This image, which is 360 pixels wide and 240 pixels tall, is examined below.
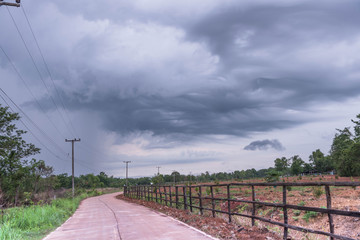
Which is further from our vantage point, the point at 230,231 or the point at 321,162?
the point at 321,162

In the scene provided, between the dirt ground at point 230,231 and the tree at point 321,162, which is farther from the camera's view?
the tree at point 321,162

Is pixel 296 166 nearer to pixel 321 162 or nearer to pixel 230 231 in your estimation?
pixel 321 162

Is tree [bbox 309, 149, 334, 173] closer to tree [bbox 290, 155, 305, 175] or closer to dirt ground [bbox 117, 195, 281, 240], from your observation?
tree [bbox 290, 155, 305, 175]

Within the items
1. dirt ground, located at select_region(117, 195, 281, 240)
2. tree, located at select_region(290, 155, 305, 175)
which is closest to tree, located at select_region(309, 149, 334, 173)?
tree, located at select_region(290, 155, 305, 175)

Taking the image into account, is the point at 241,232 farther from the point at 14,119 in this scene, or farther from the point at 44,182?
the point at 44,182

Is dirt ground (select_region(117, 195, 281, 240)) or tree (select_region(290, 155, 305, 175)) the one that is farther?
tree (select_region(290, 155, 305, 175))

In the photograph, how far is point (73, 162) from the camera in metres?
52.2

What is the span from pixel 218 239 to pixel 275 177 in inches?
918

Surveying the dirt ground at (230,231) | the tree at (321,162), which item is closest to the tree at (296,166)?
the tree at (321,162)

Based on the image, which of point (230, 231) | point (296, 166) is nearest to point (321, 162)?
point (296, 166)

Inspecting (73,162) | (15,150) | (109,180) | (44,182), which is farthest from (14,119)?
(109,180)

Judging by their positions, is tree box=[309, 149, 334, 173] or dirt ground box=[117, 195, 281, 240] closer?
dirt ground box=[117, 195, 281, 240]

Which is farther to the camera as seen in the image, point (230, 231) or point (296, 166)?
point (296, 166)

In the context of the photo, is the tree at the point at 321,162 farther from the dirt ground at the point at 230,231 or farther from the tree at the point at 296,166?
the dirt ground at the point at 230,231
